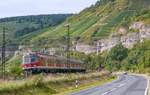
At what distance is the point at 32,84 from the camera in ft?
133

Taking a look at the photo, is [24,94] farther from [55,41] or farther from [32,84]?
[55,41]

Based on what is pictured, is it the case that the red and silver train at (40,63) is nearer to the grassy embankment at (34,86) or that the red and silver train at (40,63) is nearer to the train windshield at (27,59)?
the train windshield at (27,59)

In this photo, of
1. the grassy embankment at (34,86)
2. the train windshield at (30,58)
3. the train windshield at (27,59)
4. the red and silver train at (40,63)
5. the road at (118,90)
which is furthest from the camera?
the train windshield at (27,59)

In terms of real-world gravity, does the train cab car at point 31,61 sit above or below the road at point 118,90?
above

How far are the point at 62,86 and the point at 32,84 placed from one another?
10.3 metres

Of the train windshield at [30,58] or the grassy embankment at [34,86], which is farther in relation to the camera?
the train windshield at [30,58]

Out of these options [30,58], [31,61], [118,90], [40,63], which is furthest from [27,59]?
[118,90]

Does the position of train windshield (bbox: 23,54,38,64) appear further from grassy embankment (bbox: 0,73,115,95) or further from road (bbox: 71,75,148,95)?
road (bbox: 71,75,148,95)

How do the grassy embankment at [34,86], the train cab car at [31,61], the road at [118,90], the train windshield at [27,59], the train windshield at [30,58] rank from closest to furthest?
the grassy embankment at [34,86], the road at [118,90], the train cab car at [31,61], the train windshield at [30,58], the train windshield at [27,59]

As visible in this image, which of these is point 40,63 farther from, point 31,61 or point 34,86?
point 34,86

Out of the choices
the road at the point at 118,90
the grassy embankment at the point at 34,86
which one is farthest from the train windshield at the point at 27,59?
the road at the point at 118,90

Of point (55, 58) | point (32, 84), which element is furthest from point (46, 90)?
point (55, 58)

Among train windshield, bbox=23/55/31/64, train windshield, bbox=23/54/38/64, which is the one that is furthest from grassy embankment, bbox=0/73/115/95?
train windshield, bbox=23/55/31/64

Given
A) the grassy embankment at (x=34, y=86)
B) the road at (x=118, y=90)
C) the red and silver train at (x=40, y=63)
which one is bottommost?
the road at (x=118, y=90)
